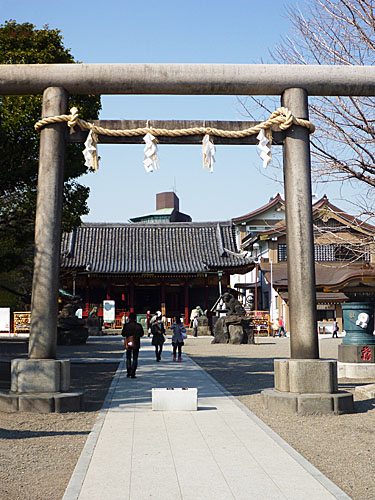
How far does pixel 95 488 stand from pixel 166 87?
6.64m

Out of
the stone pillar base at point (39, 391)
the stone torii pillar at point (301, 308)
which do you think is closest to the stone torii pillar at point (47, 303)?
the stone pillar base at point (39, 391)

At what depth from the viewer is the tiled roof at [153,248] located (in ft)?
131

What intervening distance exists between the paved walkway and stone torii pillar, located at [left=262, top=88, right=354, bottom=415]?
0.85 m

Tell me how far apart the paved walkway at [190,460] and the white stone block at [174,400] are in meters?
0.15

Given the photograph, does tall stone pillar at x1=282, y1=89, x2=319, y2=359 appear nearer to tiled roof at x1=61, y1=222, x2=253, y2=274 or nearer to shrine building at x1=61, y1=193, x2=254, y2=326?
shrine building at x1=61, y1=193, x2=254, y2=326

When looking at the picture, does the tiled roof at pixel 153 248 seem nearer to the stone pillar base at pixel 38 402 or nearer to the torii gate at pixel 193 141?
the torii gate at pixel 193 141

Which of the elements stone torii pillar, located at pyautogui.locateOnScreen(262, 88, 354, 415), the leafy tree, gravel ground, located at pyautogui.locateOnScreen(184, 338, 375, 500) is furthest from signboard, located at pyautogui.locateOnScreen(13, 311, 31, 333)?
Result: stone torii pillar, located at pyautogui.locateOnScreen(262, 88, 354, 415)

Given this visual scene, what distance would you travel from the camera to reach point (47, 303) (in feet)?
28.2

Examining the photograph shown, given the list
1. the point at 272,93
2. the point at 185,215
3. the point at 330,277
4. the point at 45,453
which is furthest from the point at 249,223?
the point at 45,453

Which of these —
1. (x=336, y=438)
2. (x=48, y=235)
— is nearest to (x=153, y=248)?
(x=48, y=235)

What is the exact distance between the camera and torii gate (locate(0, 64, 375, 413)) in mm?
8359

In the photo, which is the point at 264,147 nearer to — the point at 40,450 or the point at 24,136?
the point at 40,450

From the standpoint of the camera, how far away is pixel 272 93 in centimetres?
927

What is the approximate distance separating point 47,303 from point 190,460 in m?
3.97
